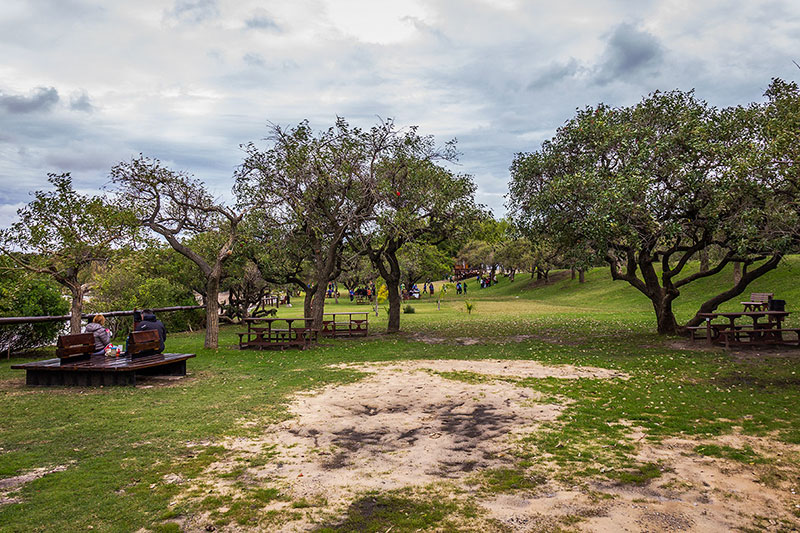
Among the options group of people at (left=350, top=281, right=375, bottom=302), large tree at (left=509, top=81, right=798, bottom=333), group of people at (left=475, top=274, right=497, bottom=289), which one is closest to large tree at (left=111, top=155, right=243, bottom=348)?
large tree at (left=509, top=81, right=798, bottom=333)

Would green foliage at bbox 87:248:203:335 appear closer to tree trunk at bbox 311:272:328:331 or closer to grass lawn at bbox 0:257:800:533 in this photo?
tree trunk at bbox 311:272:328:331

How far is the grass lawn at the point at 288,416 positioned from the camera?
4.56m

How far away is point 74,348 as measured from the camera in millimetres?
10797

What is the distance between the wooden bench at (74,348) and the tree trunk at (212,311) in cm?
503

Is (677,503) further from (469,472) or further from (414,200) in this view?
(414,200)

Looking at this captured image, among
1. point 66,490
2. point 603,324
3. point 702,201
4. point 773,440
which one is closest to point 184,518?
point 66,490

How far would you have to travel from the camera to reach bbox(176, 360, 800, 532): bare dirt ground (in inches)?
175

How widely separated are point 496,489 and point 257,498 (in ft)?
7.28

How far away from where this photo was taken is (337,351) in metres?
16.0

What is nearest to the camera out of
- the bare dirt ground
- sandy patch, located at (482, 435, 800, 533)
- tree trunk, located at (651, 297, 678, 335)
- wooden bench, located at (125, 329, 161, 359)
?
sandy patch, located at (482, 435, 800, 533)

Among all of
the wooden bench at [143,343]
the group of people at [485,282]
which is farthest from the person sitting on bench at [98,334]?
the group of people at [485,282]

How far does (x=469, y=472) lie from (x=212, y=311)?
12.7m

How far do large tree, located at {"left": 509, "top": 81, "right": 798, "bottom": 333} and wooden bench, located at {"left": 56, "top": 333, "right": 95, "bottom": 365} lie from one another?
12.2 meters

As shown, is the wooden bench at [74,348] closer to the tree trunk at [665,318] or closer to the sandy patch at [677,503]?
the sandy patch at [677,503]
